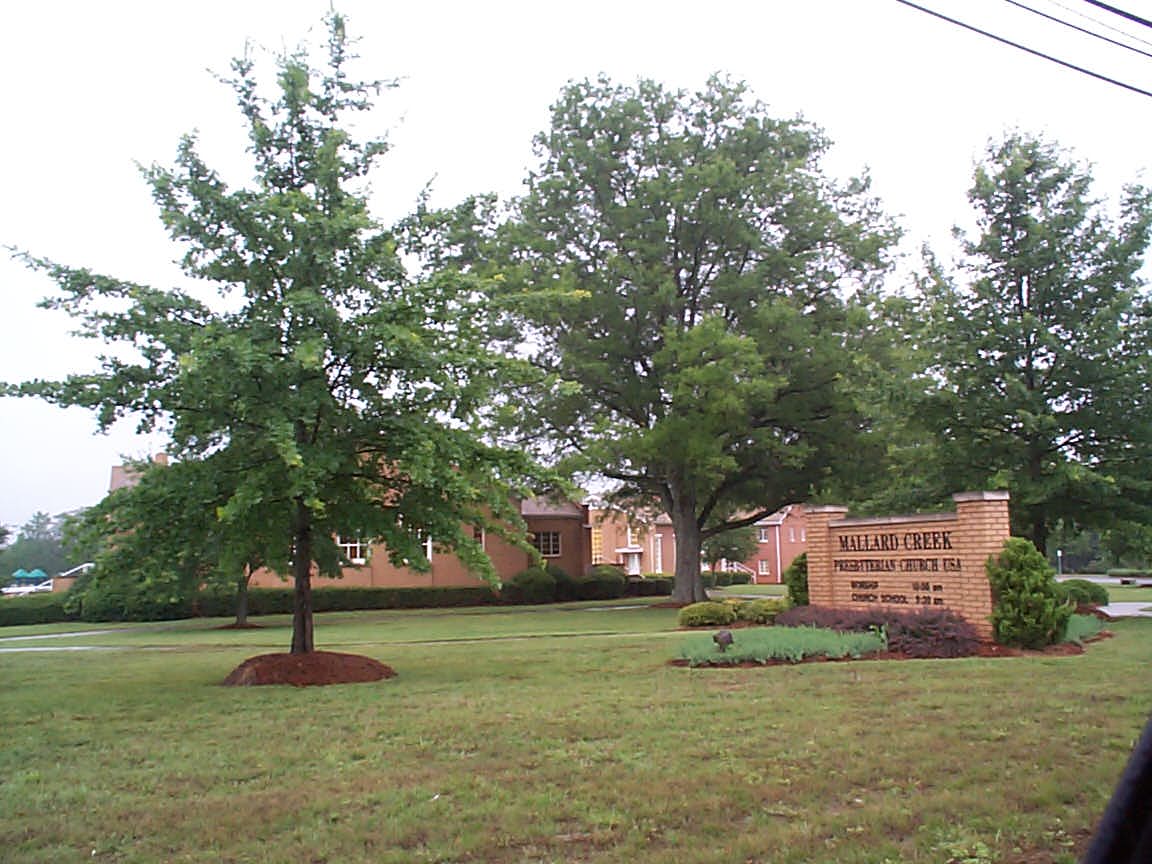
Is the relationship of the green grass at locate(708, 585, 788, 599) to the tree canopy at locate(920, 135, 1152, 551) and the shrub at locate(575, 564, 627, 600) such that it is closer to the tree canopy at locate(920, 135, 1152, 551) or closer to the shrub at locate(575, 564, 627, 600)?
the shrub at locate(575, 564, 627, 600)

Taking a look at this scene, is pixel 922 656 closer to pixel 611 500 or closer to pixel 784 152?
pixel 784 152

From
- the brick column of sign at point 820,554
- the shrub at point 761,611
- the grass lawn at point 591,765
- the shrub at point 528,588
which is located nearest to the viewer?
the grass lawn at point 591,765

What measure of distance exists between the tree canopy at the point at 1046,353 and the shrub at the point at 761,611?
4.80 metres

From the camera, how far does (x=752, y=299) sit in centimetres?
3048

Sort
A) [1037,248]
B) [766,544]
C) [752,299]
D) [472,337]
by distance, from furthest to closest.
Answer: [766,544] < [752,299] < [1037,248] < [472,337]

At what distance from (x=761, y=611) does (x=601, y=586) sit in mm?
24943

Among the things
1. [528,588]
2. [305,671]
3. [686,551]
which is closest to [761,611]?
[305,671]

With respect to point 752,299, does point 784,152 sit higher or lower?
higher

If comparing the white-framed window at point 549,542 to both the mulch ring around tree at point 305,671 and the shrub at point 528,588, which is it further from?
the mulch ring around tree at point 305,671

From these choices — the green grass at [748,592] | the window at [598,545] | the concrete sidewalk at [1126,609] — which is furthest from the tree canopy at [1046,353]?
the window at [598,545]

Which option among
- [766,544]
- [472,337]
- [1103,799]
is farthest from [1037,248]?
[766,544]

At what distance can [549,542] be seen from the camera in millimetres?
47000

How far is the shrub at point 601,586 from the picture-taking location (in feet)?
142

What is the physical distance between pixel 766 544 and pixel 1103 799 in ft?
220
